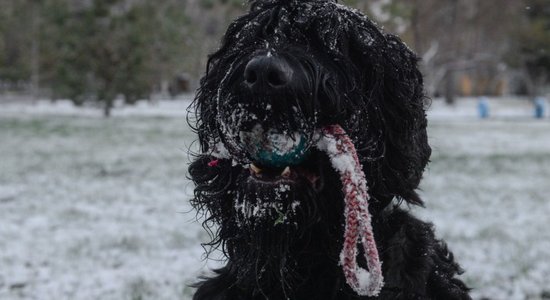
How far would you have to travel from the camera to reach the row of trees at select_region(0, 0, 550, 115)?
25984 mm

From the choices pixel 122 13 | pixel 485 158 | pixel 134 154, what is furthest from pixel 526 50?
pixel 134 154

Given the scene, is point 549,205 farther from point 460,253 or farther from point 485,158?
point 485,158

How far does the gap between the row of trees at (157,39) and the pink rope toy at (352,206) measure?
12.2 meters

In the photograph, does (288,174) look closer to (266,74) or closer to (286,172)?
(286,172)

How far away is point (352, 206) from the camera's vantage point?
2029mm

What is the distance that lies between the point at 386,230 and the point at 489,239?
4049 mm

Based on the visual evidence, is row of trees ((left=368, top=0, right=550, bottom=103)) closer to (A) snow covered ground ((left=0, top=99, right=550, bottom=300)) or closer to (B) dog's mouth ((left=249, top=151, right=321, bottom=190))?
(A) snow covered ground ((left=0, top=99, right=550, bottom=300))

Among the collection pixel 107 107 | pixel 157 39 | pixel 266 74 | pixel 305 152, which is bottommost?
pixel 107 107

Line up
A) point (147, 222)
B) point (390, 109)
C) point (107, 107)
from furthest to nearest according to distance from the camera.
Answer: point (107, 107)
point (147, 222)
point (390, 109)

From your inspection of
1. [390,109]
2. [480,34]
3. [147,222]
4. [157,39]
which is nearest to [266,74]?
[390,109]

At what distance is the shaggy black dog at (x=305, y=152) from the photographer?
1.97m

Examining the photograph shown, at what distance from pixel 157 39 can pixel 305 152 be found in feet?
122

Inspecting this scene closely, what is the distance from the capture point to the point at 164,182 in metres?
9.77

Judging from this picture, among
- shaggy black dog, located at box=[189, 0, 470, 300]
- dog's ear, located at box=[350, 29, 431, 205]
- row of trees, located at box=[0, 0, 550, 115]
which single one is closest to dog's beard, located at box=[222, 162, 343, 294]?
shaggy black dog, located at box=[189, 0, 470, 300]
